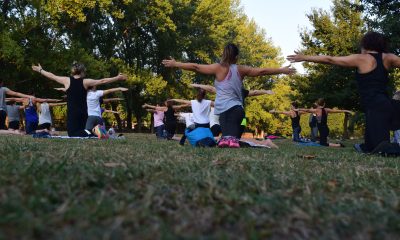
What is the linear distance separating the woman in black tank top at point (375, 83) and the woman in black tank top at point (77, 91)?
→ 6.11 m

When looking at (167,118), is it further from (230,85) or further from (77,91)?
(230,85)

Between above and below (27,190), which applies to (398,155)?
below

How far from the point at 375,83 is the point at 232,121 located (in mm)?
2749

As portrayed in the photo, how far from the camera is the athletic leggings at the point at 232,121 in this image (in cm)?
885

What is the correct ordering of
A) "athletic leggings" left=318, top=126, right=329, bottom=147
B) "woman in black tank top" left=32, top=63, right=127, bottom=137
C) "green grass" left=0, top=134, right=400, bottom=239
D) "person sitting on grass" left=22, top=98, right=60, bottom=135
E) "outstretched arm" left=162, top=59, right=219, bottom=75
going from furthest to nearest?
"person sitting on grass" left=22, top=98, right=60, bottom=135 < "athletic leggings" left=318, top=126, right=329, bottom=147 < "woman in black tank top" left=32, top=63, right=127, bottom=137 < "outstretched arm" left=162, top=59, right=219, bottom=75 < "green grass" left=0, top=134, right=400, bottom=239

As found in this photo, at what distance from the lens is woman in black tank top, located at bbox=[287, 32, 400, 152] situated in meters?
7.22

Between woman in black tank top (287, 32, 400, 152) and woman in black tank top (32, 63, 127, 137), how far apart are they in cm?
611

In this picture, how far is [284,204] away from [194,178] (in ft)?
2.90

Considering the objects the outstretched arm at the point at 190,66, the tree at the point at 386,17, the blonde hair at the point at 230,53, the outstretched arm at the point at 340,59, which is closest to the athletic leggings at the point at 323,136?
the tree at the point at 386,17

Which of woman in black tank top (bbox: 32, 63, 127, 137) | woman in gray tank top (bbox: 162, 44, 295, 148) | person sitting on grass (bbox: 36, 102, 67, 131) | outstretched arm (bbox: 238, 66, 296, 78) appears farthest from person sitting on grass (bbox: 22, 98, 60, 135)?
outstretched arm (bbox: 238, 66, 296, 78)

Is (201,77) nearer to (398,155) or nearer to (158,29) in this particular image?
(158,29)

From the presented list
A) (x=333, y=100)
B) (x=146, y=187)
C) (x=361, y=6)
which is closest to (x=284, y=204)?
(x=146, y=187)

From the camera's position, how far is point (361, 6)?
67.7ft

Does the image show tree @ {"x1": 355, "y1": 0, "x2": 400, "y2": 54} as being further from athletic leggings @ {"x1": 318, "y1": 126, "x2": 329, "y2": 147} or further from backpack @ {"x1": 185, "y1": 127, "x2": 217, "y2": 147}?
backpack @ {"x1": 185, "y1": 127, "x2": 217, "y2": 147}
